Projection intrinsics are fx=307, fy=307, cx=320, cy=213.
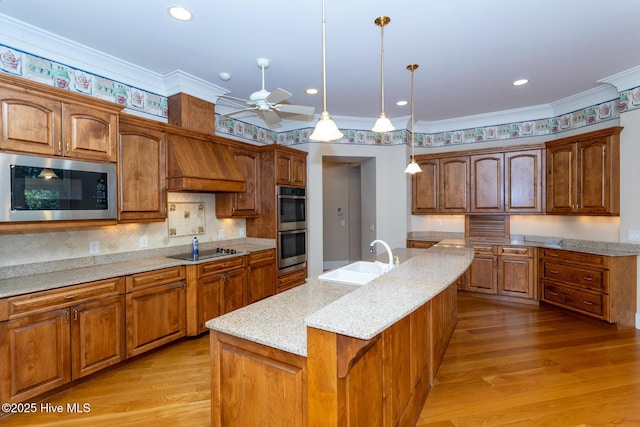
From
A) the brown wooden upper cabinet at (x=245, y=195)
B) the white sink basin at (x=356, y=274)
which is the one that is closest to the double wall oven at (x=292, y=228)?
the brown wooden upper cabinet at (x=245, y=195)

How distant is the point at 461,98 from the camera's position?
13.5 feet

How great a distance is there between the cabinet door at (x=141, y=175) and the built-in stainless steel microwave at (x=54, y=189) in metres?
0.14

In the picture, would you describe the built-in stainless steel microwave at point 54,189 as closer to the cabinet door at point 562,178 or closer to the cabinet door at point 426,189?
the cabinet door at point 426,189

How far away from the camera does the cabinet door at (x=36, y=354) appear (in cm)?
202

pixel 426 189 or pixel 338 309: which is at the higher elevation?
pixel 426 189

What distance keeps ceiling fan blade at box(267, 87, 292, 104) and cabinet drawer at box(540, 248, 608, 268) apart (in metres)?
Answer: 3.82

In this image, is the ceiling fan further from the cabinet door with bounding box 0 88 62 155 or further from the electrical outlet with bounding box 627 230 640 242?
the electrical outlet with bounding box 627 230 640 242

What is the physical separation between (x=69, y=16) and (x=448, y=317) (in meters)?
4.05

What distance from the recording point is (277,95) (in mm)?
2668

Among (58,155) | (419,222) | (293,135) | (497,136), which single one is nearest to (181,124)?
(58,155)

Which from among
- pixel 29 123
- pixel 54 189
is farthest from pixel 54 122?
pixel 54 189

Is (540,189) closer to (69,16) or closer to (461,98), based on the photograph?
(461,98)

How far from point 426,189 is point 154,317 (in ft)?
13.9

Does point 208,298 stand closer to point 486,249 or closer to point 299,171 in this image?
point 299,171
